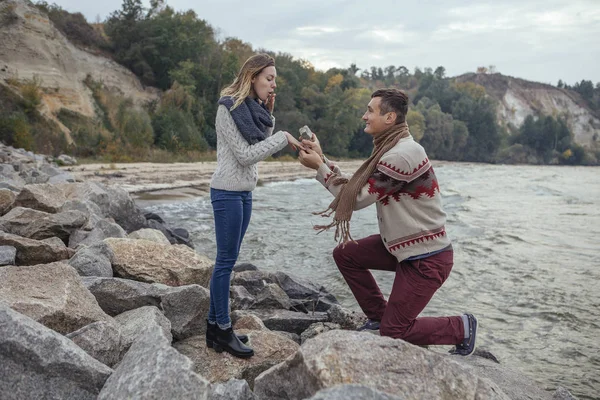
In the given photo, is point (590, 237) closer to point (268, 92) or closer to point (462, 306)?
point (462, 306)

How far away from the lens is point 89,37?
33656mm

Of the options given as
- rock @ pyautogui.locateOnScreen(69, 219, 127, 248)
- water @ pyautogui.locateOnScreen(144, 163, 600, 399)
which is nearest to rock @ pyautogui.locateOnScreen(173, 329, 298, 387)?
water @ pyautogui.locateOnScreen(144, 163, 600, 399)

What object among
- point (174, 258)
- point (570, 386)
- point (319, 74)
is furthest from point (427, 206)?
point (319, 74)

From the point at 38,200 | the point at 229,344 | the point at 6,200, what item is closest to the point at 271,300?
the point at 229,344

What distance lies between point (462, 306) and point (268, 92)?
15.5ft

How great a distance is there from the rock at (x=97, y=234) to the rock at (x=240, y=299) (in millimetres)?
1623

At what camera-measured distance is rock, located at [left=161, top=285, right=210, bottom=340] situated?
3754 mm

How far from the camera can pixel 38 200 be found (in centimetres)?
654

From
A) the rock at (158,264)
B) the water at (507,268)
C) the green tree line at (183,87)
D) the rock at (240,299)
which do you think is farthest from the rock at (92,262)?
the green tree line at (183,87)

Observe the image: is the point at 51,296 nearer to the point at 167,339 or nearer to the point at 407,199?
the point at 167,339

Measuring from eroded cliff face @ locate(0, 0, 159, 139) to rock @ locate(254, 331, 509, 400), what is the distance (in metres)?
23.3

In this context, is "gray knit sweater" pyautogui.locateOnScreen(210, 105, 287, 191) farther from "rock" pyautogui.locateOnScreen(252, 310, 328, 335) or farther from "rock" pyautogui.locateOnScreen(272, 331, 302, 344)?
"rock" pyautogui.locateOnScreen(252, 310, 328, 335)

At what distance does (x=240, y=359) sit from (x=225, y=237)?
795mm

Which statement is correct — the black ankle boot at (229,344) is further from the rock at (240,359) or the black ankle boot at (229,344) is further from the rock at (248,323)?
the rock at (248,323)
